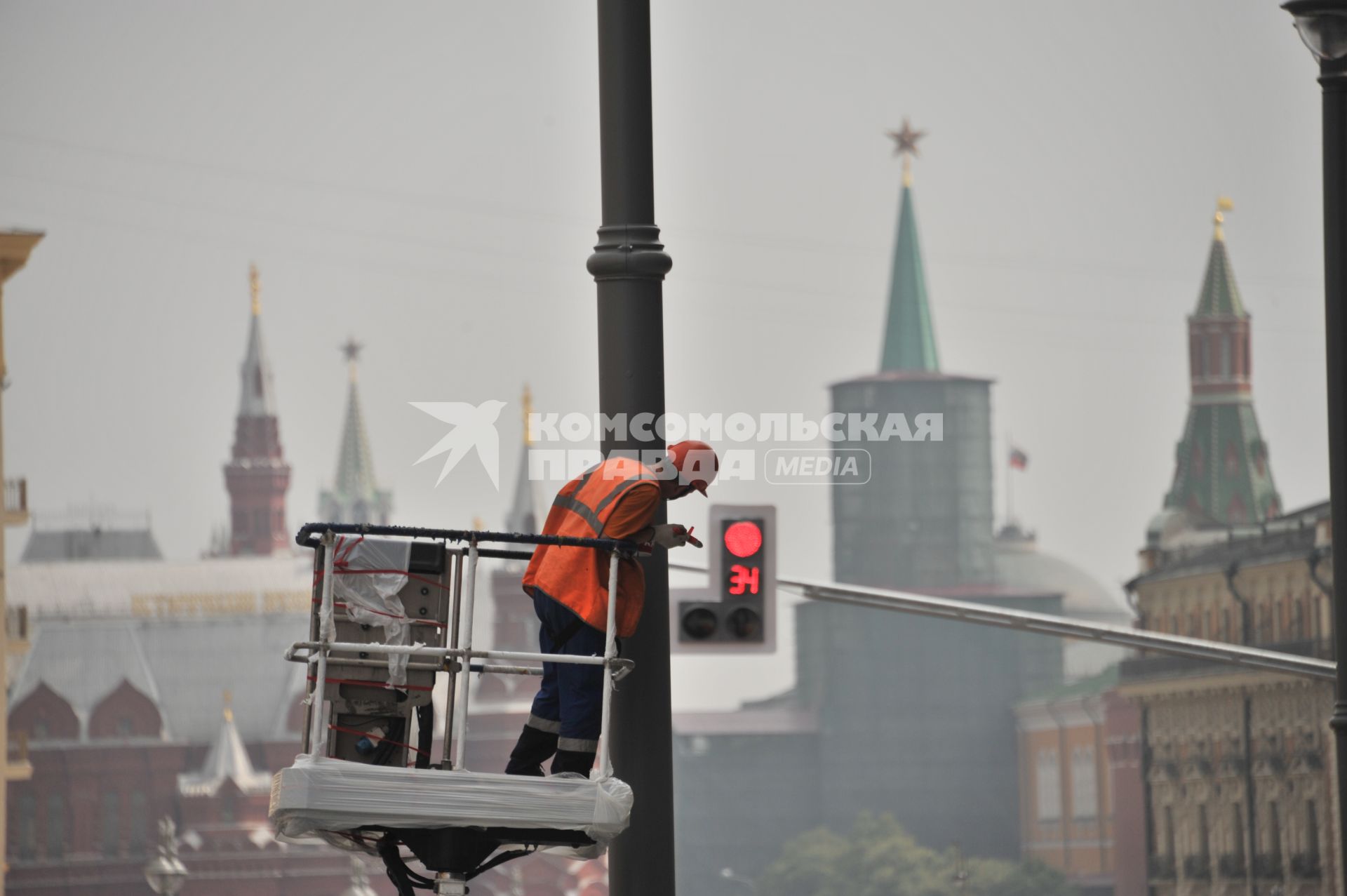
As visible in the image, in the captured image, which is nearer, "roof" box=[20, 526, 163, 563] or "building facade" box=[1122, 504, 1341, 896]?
"building facade" box=[1122, 504, 1341, 896]

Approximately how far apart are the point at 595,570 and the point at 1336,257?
15.2 feet

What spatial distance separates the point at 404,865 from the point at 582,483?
0.98 metres

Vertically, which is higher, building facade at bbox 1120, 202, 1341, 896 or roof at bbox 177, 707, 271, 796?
building facade at bbox 1120, 202, 1341, 896

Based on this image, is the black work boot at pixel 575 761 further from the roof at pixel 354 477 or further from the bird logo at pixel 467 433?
the roof at pixel 354 477

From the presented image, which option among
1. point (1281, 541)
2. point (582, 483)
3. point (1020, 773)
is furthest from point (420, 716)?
point (1020, 773)

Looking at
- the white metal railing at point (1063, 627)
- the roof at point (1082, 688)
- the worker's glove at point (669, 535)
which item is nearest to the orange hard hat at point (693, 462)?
the worker's glove at point (669, 535)

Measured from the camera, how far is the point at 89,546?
146500 mm

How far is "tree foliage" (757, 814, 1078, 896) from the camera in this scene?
420 feet

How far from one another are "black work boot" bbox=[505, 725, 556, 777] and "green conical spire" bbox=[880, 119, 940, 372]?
16482 cm

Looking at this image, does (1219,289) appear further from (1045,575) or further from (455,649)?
(455,649)

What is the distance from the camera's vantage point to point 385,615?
5.40 metres

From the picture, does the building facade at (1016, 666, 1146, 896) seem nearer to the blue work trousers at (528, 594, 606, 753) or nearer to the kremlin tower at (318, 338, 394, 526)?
the kremlin tower at (318, 338, 394, 526)

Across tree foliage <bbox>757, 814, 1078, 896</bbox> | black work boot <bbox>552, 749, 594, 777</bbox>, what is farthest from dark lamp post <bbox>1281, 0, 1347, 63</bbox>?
tree foliage <bbox>757, 814, 1078, 896</bbox>

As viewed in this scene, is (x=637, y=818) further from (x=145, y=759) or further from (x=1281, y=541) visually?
(x=145, y=759)
